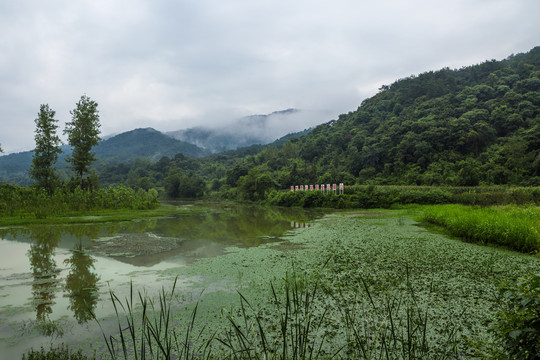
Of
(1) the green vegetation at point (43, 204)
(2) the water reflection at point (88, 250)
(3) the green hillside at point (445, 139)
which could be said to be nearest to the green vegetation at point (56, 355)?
(2) the water reflection at point (88, 250)

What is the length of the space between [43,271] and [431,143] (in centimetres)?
4872

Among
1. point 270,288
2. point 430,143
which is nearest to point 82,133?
point 270,288

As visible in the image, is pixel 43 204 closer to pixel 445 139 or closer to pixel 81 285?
pixel 81 285

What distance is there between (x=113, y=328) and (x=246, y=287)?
2525mm

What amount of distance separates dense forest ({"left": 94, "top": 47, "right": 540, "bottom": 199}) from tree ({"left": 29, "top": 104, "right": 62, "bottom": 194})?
87.3ft

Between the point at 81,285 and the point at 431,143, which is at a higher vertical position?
the point at 431,143

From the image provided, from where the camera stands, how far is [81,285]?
21.3 feet

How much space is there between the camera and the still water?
4516 millimetres

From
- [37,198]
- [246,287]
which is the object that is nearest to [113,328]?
[246,287]

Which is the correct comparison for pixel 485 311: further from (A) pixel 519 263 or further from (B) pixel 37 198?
(B) pixel 37 198

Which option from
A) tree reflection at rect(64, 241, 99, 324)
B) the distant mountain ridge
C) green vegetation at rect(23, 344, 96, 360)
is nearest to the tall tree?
tree reflection at rect(64, 241, 99, 324)

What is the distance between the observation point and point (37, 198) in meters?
18.5

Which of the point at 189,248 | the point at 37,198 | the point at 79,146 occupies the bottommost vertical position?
the point at 189,248

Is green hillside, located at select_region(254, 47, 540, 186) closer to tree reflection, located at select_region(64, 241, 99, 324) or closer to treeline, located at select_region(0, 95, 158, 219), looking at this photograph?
treeline, located at select_region(0, 95, 158, 219)
